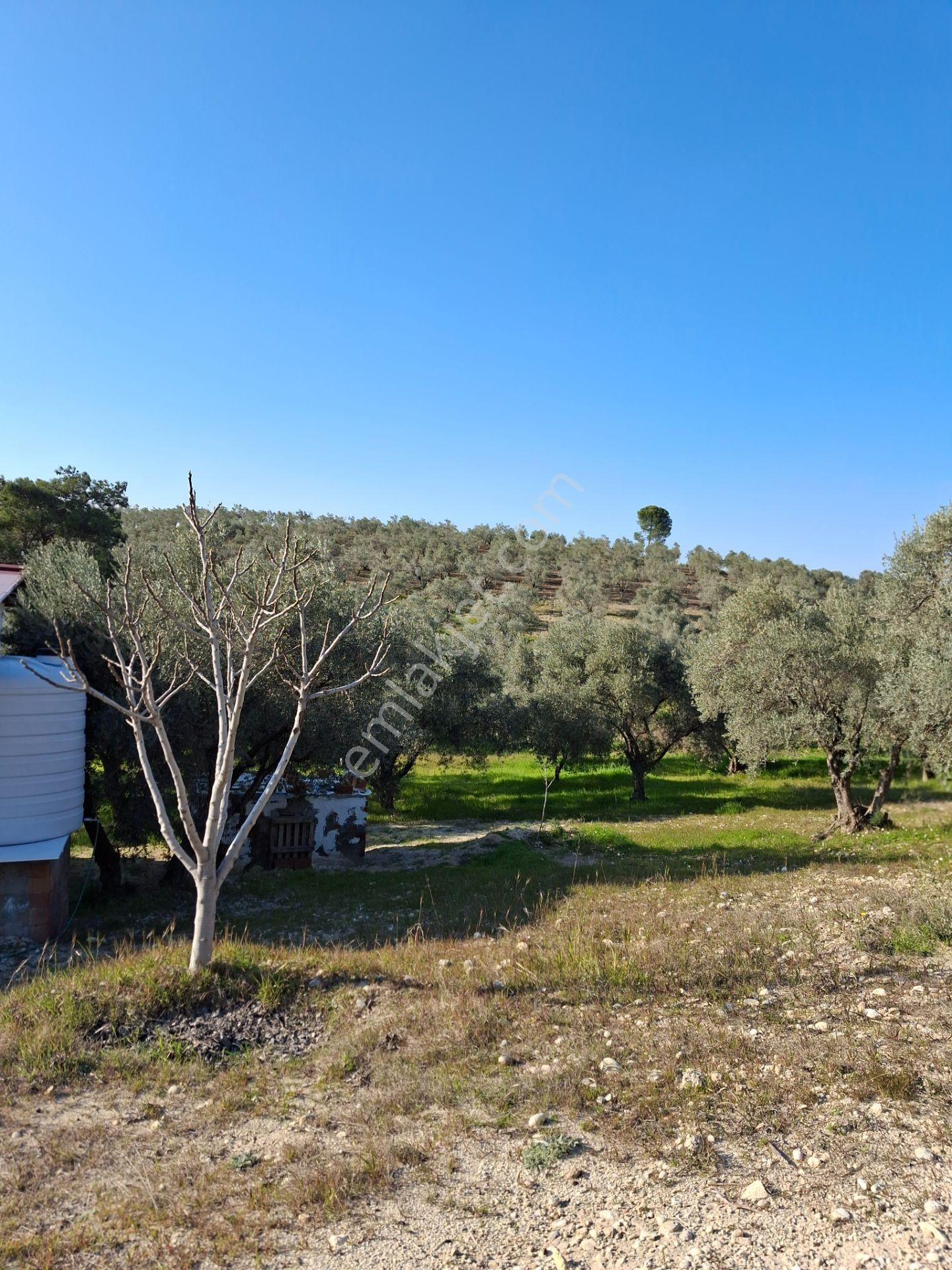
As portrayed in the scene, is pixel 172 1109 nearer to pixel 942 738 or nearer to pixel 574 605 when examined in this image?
pixel 942 738

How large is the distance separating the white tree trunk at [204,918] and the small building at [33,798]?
495 centimetres

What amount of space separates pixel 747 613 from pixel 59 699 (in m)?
20.6

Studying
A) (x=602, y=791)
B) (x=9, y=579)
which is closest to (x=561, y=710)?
(x=602, y=791)

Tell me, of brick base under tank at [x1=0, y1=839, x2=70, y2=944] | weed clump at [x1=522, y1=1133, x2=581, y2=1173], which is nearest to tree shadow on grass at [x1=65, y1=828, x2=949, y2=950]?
brick base under tank at [x1=0, y1=839, x2=70, y2=944]

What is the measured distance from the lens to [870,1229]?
158 inches

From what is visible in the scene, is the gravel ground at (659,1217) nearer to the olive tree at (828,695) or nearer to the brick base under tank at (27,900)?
the brick base under tank at (27,900)

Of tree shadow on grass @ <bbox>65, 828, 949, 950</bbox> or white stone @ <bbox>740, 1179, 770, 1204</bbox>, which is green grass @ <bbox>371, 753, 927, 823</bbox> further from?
white stone @ <bbox>740, 1179, 770, 1204</bbox>

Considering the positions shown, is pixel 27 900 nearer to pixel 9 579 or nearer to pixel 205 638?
pixel 205 638

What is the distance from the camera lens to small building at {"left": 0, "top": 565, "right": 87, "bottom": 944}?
36.6 feet

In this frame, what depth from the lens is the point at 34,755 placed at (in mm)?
11531

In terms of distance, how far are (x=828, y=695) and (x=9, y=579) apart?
60.9ft

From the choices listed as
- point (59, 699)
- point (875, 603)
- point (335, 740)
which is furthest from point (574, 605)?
point (59, 699)

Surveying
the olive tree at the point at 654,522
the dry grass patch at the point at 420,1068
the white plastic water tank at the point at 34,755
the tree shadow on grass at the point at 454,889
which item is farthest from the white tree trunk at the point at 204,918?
the olive tree at the point at 654,522

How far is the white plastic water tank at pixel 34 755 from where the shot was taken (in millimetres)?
11281
